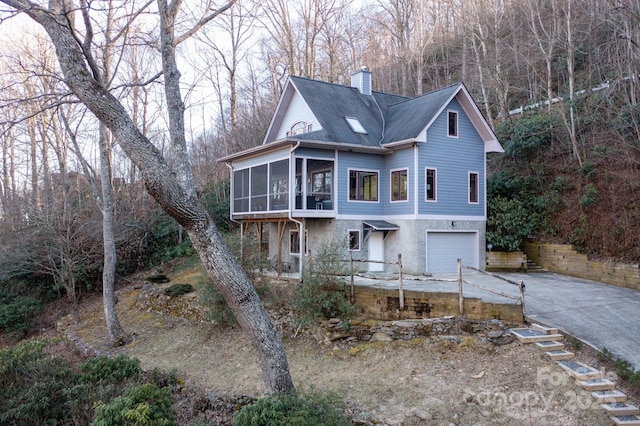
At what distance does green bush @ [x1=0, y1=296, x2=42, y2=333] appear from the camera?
17422 mm

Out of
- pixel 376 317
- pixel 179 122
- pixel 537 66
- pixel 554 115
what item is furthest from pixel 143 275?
pixel 537 66

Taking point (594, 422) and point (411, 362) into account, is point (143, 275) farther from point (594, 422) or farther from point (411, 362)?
point (594, 422)

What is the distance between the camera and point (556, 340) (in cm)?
907

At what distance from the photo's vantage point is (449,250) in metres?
16.5

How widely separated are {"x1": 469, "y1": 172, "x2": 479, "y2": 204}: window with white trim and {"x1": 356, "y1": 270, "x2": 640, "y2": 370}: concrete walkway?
3.48m

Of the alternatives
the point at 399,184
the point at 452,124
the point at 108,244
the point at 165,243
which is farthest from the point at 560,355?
the point at 165,243

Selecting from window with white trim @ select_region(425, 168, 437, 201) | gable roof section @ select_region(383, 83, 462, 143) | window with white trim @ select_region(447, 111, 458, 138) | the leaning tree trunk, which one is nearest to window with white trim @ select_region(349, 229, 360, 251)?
window with white trim @ select_region(425, 168, 437, 201)

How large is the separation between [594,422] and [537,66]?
74.9 feet

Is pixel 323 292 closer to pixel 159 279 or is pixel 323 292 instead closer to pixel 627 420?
pixel 627 420

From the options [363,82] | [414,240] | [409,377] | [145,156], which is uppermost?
[363,82]

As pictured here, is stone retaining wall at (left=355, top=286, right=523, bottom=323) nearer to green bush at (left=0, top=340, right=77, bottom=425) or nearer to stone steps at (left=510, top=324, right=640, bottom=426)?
stone steps at (left=510, top=324, right=640, bottom=426)

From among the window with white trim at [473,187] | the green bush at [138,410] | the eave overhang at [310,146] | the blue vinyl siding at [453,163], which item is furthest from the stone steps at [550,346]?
the eave overhang at [310,146]

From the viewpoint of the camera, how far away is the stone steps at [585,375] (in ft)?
22.7

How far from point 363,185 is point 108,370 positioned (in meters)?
11.3
